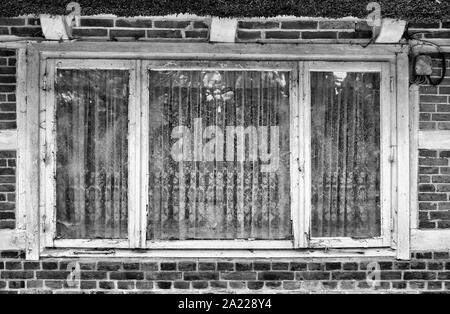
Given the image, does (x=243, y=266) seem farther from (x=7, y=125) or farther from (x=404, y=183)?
(x=7, y=125)

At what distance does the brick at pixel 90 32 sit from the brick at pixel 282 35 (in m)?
1.47

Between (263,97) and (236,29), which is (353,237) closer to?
(263,97)

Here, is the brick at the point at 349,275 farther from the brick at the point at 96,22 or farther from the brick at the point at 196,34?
the brick at the point at 96,22

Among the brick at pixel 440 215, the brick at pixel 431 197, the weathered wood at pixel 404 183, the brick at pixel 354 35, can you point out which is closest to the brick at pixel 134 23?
the brick at pixel 354 35

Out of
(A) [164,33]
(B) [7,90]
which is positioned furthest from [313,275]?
(B) [7,90]

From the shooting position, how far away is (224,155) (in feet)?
16.6

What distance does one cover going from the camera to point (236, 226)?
505cm

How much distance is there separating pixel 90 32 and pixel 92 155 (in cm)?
111

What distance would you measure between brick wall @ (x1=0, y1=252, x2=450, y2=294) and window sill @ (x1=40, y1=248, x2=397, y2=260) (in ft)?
0.15

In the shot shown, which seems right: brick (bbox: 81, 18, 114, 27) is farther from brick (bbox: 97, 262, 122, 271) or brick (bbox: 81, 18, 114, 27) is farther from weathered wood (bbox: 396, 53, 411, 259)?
weathered wood (bbox: 396, 53, 411, 259)

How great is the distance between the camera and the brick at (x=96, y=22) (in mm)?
4840

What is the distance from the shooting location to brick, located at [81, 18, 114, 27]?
4.84 metres
